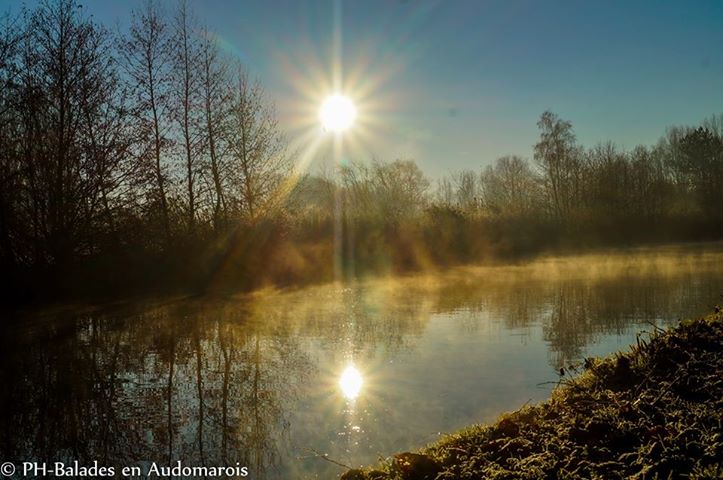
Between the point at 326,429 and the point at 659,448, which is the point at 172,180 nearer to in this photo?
the point at 326,429

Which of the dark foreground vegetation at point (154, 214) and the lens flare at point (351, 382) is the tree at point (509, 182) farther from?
the lens flare at point (351, 382)

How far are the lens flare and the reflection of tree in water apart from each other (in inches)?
25.9

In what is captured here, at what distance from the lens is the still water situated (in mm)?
5992

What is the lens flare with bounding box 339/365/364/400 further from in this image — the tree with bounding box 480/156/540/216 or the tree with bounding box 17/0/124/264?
the tree with bounding box 480/156/540/216

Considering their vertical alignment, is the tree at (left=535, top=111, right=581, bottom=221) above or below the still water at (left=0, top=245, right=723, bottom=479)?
above

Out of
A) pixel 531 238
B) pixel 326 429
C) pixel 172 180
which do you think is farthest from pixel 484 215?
pixel 326 429

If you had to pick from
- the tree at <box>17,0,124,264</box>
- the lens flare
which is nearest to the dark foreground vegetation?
the tree at <box>17,0,124,264</box>

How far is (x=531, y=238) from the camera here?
132 feet

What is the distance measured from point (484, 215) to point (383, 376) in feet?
108

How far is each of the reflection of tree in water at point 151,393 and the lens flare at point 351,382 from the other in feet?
2.16

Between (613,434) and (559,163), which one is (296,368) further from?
(559,163)

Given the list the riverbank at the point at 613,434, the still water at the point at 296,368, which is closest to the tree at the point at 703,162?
the still water at the point at 296,368

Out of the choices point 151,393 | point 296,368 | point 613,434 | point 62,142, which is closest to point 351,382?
point 296,368

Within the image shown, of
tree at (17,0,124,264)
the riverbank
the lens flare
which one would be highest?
tree at (17,0,124,264)
